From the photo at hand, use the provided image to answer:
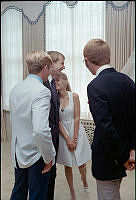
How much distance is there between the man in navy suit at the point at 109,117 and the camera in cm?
76

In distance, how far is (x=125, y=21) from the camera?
1467 mm

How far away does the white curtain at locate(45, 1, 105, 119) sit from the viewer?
1.83 m

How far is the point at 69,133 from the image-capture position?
4.34ft

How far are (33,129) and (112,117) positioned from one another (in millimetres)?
270

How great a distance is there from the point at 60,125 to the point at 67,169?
0.27 m

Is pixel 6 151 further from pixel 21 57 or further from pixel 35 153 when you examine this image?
pixel 35 153

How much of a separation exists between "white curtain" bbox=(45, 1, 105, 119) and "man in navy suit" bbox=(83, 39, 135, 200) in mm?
976

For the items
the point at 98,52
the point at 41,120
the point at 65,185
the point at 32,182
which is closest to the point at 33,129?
the point at 41,120

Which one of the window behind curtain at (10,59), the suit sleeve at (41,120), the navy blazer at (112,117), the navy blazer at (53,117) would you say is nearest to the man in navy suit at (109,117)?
the navy blazer at (112,117)

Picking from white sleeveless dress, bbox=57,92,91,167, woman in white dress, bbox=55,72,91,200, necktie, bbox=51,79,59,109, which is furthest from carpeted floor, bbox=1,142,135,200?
necktie, bbox=51,79,59,109

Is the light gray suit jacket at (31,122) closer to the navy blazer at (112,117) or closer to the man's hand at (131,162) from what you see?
the navy blazer at (112,117)

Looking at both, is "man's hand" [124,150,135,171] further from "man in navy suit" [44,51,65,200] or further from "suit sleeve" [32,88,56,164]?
"man in navy suit" [44,51,65,200]

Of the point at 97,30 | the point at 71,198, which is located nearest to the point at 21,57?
the point at 97,30

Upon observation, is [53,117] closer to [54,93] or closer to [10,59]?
[54,93]
